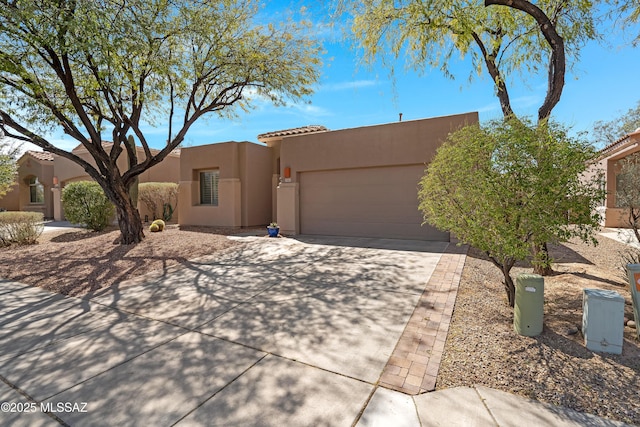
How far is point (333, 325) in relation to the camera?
4039 millimetres

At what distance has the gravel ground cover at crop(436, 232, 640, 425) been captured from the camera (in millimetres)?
2623

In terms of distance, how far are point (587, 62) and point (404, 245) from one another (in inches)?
258

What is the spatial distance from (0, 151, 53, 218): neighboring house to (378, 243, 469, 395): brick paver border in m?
30.1

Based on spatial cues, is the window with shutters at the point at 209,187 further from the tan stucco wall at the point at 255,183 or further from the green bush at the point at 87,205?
the green bush at the point at 87,205

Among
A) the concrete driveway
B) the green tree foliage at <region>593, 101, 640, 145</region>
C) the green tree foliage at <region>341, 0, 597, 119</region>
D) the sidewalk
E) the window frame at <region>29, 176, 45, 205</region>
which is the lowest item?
the sidewalk

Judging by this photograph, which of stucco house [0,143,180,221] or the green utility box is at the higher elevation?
stucco house [0,143,180,221]

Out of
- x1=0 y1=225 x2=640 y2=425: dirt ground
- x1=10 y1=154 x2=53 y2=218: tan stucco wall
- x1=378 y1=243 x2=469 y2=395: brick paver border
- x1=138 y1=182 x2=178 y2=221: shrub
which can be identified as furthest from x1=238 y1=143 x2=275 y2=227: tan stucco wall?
x1=10 y1=154 x2=53 y2=218: tan stucco wall

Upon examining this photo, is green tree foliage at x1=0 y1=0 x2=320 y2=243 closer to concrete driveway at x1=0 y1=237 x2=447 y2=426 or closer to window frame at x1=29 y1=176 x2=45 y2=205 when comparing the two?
concrete driveway at x1=0 y1=237 x2=447 y2=426

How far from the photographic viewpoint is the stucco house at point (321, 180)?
34.8 feet

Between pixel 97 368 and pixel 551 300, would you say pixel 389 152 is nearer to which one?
pixel 551 300

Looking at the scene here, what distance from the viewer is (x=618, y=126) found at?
1045 inches

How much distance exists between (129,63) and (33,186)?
25.1 meters

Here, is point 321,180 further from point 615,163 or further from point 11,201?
point 11,201

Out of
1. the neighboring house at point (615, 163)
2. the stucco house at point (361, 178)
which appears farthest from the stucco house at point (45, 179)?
the neighboring house at point (615, 163)
